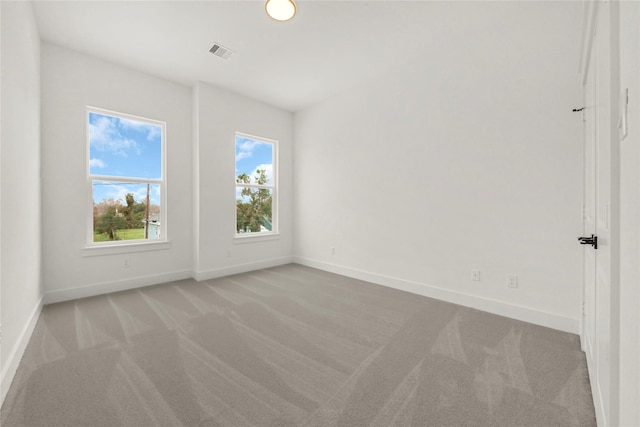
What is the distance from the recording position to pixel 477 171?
2.86m

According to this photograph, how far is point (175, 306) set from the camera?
9.57 feet

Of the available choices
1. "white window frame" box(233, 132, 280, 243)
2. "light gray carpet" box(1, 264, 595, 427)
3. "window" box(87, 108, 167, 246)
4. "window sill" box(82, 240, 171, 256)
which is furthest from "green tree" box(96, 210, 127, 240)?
"white window frame" box(233, 132, 280, 243)

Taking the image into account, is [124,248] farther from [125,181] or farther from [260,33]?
[260,33]

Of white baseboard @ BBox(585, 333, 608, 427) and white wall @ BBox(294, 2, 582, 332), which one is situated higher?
white wall @ BBox(294, 2, 582, 332)

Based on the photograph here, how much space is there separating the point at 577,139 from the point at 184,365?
3.61 m

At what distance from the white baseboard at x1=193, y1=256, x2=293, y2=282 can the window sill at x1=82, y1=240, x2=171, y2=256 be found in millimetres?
629

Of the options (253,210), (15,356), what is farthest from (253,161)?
(15,356)

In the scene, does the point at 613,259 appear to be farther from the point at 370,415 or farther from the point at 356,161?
the point at 356,161

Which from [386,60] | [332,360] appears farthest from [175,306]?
[386,60]

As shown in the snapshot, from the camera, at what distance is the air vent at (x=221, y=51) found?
3.08 m

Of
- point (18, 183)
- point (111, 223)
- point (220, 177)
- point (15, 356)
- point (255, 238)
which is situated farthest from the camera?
point (255, 238)

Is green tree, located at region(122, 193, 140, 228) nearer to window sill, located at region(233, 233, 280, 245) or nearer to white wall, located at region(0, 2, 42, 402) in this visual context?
white wall, located at region(0, 2, 42, 402)

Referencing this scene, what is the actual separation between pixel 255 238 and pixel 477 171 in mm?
3418

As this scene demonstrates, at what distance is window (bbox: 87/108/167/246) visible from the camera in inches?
132
